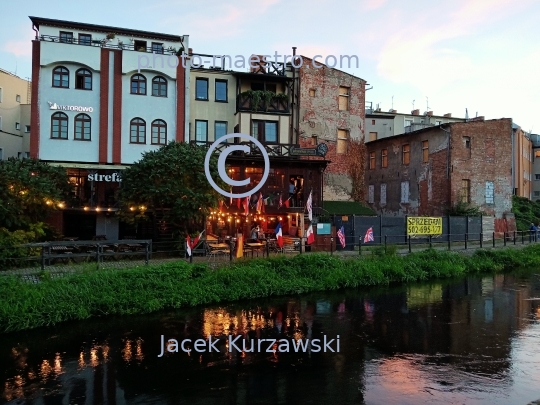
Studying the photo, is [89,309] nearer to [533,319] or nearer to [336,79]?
[533,319]

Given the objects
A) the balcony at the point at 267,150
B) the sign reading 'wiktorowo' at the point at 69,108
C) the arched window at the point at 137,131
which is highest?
the sign reading 'wiktorowo' at the point at 69,108

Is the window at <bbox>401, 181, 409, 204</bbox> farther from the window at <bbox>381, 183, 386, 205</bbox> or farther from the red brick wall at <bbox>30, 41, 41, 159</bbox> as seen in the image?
the red brick wall at <bbox>30, 41, 41, 159</bbox>

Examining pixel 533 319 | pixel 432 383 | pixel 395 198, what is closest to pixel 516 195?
pixel 395 198

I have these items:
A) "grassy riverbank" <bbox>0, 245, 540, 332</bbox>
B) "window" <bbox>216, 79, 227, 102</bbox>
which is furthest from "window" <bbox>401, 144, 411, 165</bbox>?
"window" <bbox>216, 79, 227, 102</bbox>

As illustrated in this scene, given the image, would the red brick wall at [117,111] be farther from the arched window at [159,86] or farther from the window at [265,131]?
the window at [265,131]

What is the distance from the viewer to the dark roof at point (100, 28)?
27234mm

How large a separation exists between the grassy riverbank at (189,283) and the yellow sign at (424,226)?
343 cm

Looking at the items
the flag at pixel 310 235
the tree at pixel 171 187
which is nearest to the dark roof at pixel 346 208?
the flag at pixel 310 235

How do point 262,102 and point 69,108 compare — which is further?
point 262,102

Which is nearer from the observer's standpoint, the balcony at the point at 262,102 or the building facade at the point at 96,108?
the building facade at the point at 96,108

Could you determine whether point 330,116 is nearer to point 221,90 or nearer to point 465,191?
point 221,90

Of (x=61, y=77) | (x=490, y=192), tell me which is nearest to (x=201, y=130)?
(x=61, y=77)

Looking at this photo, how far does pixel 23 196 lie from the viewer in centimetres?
1992

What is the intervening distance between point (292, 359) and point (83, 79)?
2220 centimetres
